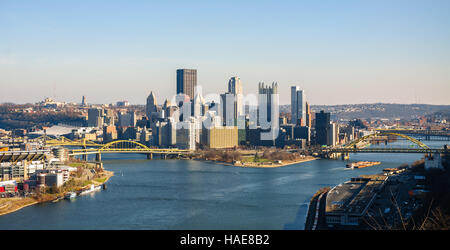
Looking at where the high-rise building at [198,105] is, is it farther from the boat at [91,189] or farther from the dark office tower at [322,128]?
the boat at [91,189]

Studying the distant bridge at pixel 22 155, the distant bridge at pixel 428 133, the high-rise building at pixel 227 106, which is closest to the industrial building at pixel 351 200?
the distant bridge at pixel 22 155

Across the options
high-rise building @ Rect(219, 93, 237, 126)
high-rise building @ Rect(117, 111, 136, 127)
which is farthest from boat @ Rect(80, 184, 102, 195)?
high-rise building @ Rect(117, 111, 136, 127)

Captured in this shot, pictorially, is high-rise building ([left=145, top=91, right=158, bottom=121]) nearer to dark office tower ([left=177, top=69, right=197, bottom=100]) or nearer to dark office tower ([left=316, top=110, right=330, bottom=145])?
dark office tower ([left=177, top=69, right=197, bottom=100])

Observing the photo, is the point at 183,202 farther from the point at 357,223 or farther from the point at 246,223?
the point at 357,223

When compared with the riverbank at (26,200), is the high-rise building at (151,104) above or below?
above

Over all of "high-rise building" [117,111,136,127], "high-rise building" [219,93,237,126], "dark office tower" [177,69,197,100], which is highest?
"dark office tower" [177,69,197,100]

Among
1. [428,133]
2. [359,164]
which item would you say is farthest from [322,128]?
[359,164]

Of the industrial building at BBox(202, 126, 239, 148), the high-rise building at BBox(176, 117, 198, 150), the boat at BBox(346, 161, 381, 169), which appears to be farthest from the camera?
the industrial building at BBox(202, 126, 239, 148)
